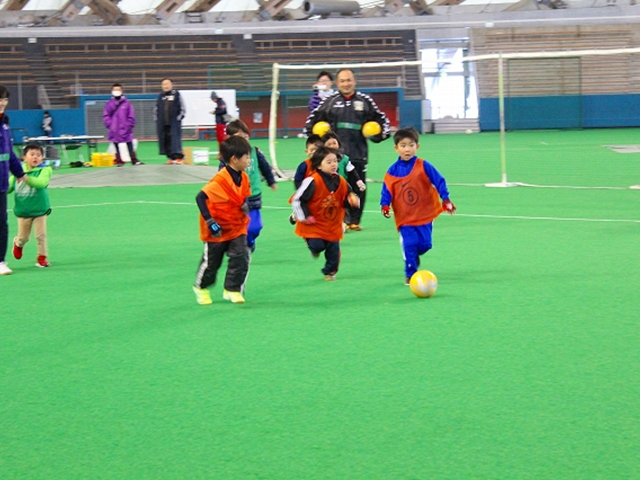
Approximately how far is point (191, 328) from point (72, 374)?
118 centimetres

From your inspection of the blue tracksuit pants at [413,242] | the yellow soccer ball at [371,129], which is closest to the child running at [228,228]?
the blue tracksuit pants at [413,242]

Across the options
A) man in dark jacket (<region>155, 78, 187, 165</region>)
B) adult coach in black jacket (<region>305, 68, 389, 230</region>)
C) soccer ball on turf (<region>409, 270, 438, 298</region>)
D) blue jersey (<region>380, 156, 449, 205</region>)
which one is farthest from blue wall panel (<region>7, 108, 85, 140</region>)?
soccer ball on turf (<region>409, 270, 438, 298</region>)

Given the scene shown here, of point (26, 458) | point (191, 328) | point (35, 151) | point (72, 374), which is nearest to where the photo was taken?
point (26, 458)

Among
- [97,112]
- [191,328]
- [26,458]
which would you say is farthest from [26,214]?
[97,112]

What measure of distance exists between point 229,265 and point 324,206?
49.7 inches

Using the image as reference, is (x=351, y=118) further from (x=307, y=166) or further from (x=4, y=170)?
(x=4, y=170)

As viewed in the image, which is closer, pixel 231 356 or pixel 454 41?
pixel 231 356

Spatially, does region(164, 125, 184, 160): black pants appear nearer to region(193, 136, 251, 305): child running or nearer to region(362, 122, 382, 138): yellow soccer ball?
region(362, 122, 382, 138): yellow soccer ball

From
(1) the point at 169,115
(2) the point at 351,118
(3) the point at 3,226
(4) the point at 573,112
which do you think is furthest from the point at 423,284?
(4) the point at 573,112

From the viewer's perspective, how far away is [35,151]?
8969 millimetres

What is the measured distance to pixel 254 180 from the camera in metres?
9.02

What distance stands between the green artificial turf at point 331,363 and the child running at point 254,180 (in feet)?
1.20

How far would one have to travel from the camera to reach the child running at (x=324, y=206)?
789 centimetres

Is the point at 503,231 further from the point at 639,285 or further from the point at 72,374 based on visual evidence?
the point at 72,374
